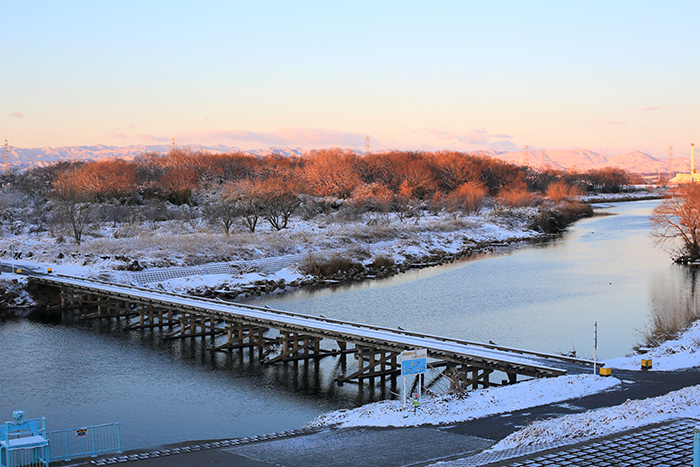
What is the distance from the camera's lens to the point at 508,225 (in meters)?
76.1

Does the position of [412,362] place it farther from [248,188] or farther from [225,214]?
[248,188]

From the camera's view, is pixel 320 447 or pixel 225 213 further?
pixel 225 213

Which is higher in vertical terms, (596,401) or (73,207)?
(73,207)

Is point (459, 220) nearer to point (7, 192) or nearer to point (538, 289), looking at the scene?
point (538, 289)

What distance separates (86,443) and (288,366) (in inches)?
360

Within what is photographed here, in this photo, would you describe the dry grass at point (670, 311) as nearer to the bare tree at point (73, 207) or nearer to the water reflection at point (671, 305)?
the water reflection at point (671, 305)

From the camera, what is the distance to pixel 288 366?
23.4 meters

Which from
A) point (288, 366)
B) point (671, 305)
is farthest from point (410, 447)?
point (671, 305)

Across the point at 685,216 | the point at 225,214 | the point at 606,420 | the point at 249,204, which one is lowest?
the point at 606,420

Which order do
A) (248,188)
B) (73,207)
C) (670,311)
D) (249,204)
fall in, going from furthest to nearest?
1. (248,188)
2. (249,204)
3. (73,207)
4. (670,311)

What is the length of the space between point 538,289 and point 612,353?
14.1 metres

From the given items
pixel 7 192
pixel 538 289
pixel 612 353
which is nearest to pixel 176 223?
pixel 7 192

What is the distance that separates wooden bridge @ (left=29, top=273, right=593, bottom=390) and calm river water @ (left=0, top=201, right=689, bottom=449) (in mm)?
983

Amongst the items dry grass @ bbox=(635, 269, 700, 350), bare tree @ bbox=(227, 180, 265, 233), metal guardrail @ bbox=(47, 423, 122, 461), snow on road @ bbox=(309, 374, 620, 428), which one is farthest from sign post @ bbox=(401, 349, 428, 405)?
bare tree @ bbox=(227, 180, 265, 233)
